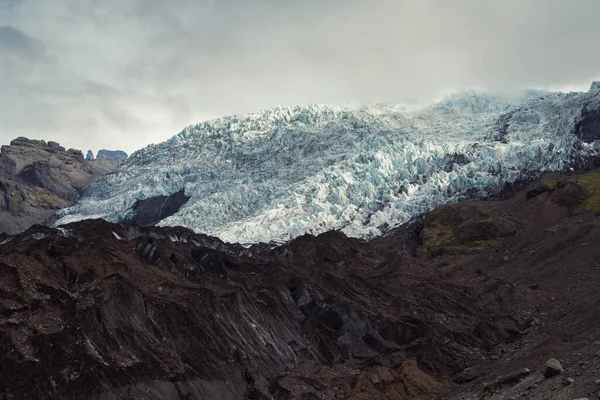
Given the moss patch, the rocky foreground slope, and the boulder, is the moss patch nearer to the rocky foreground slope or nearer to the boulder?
the rocky foreground slope

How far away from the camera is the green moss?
130 metres

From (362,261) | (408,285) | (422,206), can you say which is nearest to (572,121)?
(422,206)

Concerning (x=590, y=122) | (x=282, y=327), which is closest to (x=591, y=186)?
(x=590, y=122)

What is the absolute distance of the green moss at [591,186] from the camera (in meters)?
130

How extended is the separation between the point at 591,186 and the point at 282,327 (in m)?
103

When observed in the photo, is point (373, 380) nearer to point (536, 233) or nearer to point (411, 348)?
point (411, 348)

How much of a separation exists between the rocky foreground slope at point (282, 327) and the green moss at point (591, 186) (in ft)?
94.8

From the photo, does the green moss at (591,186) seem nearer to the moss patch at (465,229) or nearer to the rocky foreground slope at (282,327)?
the moss patch at (465,229)

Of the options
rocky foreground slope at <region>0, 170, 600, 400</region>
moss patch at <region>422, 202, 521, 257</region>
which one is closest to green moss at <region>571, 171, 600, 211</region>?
moss patch at <region>422, 202, 521, 257</region>

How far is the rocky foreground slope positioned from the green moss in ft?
94.8

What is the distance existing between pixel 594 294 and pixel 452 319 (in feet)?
47.7

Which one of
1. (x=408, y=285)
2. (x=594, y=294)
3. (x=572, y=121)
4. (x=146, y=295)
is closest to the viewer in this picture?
(x=146, y=295)

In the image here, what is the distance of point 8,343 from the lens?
40500mm

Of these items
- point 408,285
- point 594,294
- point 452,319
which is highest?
point 408,285
